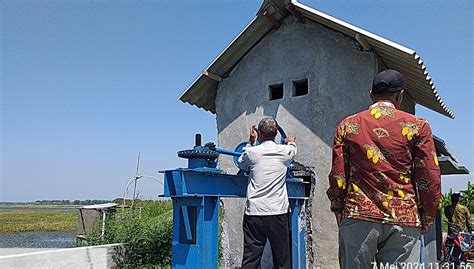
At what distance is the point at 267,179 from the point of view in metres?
4.48

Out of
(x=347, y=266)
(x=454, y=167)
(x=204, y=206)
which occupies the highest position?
(x=454, y=167)

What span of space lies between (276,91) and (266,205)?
3.78 metres

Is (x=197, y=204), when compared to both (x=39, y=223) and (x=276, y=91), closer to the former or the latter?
(x=276, y=91)

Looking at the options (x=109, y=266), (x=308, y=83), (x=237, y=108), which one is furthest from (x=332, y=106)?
(x=109, y=266)

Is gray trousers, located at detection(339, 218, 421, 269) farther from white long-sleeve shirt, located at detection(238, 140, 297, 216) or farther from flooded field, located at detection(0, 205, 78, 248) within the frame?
flooded field, located at detection(0, 205, 78, 248)

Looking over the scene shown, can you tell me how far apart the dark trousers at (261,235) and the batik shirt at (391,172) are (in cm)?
163

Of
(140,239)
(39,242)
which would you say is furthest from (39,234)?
(140,239)

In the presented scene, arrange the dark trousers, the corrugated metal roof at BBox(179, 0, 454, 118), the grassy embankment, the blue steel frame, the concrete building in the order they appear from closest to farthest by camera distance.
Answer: the dark trousers, the blue steel frame, the corrugated metal roof at BBox(179, 0, 454, 118), the concrete building, the grassy embankment

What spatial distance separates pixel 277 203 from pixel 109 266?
3393 mm

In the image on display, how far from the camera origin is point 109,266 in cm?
677

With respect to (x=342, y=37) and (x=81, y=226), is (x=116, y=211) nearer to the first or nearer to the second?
(x=81, y=226)

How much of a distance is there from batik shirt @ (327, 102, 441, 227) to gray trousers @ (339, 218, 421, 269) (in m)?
0.05

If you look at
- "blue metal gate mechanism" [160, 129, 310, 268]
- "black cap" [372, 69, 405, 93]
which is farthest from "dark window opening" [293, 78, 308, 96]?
"black cap" [372, 69, 405, 93]

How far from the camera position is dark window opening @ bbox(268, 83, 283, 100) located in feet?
25.8
